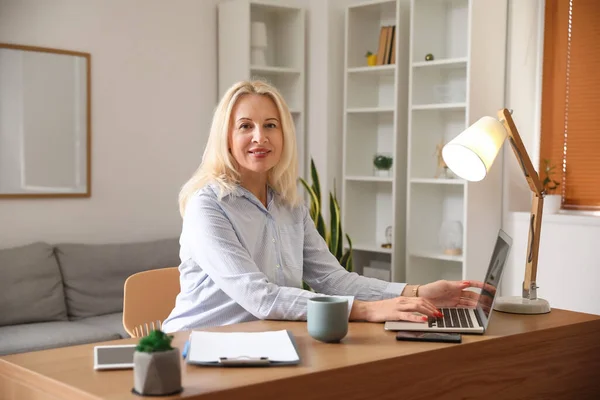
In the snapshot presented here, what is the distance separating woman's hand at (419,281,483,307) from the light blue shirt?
Result: 9 centimetres

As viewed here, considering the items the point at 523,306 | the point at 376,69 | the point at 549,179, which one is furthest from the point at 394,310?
the point at 376,69

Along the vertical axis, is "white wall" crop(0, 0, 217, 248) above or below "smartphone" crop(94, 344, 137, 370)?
above

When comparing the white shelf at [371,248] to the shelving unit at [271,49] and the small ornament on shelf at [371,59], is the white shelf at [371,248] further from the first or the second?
the small ornament on shelf at [371,59]

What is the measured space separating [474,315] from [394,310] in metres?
0.28

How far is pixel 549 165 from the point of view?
4.44m

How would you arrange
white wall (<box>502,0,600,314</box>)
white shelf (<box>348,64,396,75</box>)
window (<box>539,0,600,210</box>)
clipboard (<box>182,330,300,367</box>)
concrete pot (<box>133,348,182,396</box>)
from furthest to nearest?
white shelf (<box>348,64,396,75</box>), window (<box>539,0,600,210</box>), white wall (<box>502,0,600,314</box>), clipboard (<box>182,330,300,367</box>), concrete pot (<box>133,348,182,396</box>)

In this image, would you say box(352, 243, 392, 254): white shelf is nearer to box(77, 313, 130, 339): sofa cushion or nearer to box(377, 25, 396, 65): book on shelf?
box(377, 25, 396, 65): book on shelf

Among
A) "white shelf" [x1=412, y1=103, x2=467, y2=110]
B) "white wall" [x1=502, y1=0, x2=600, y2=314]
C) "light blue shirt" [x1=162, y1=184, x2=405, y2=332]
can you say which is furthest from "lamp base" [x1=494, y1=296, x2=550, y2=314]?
"white shelf" [x1=412, y1=103, x2=467, y2=110]

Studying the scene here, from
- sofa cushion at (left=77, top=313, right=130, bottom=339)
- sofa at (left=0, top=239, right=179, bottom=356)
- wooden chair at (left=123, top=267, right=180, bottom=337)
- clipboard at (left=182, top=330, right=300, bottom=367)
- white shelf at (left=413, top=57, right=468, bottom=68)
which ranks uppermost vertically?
white shelf at (left=413, top=57, right=468, bottom=68)

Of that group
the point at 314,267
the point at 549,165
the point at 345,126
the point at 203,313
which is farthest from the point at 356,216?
the point at 203,313

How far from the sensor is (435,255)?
4.66m

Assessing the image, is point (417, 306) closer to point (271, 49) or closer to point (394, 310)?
point (394, 310)

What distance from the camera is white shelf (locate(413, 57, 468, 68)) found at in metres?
4.47

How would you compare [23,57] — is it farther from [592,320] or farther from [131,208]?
[592,320]
